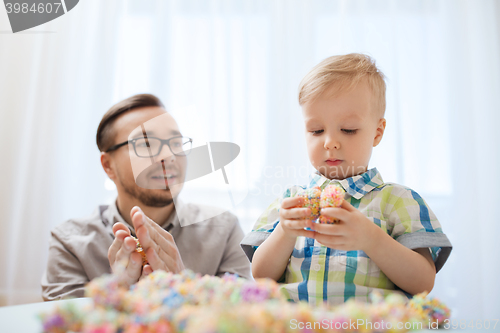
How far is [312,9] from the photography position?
6.34 ft

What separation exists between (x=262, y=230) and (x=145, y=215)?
0.56 metres

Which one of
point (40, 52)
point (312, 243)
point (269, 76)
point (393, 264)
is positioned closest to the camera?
point (393, 264)

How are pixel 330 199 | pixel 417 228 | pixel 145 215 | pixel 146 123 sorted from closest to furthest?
1. pixel 330 199
2. pixel 417 228
3. pixel 145 215
4. pixel 146 123

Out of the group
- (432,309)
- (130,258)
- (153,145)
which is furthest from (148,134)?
(432,309)

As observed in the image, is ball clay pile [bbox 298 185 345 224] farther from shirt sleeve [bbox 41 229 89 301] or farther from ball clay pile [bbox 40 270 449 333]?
shirt sleeve [bbox 41 229 89 301]

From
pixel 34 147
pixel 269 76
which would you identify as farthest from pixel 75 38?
pixel 269 76

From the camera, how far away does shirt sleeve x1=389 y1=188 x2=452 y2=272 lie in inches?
27.6

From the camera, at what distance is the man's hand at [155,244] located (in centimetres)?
78

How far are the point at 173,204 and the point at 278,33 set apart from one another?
3.65ft

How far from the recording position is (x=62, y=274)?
1.25 meters

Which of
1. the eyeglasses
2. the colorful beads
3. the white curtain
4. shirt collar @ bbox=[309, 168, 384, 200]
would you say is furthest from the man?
the colorful beads

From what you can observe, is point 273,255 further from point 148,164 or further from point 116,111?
point 116,111

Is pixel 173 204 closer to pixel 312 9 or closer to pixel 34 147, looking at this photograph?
pixel 34 147

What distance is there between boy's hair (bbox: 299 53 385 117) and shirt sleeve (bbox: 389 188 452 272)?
0.25 meters
